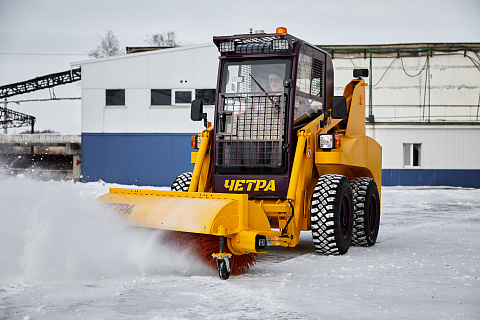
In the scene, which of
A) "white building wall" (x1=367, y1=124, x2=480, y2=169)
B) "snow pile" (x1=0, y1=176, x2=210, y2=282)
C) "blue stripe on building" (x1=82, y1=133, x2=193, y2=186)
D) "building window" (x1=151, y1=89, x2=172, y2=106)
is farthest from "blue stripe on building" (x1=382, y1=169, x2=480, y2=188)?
"snow pile" (x1=0, y1=176, x2=210, y2=282)

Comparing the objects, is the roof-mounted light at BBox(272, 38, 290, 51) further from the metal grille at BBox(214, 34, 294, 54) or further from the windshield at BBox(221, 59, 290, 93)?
Result: the windshield at BBox(221, 59, 290, 93)

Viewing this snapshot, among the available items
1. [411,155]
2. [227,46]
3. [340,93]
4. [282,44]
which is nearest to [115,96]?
[340,93]

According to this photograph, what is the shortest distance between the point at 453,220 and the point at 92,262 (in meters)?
9.68

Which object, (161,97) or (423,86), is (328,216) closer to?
(161,97)

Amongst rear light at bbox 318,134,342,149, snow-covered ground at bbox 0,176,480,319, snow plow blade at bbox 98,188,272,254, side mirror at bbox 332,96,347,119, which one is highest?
side mirror at bbox 332,96,347,119

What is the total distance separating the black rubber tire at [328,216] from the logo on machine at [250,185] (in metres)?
0.54

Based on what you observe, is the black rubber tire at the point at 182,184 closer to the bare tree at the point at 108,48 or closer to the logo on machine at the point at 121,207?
the logo on machine at the point at 121,207

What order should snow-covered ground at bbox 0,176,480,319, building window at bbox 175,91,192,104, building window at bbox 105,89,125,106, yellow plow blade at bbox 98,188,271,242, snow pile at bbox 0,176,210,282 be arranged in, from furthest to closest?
building window at bbox 105,89,125,106, building window at bbox 175,91,192,104, yellow plow blade at bbox 98,188,271,242, snow pile at bbox 0,176,210,282, snow-covered ground at bbox 0,176,480,319

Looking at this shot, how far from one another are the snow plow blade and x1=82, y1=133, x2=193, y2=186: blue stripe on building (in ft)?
58.9

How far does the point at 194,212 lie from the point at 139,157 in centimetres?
1907

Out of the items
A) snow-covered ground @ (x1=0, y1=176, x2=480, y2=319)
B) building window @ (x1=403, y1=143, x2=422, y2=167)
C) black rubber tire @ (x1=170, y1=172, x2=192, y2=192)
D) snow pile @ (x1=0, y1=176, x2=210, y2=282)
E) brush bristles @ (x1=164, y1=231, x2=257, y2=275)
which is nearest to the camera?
snow-covered ground @ (x1=0, y1=176, x2=480, y2=319)

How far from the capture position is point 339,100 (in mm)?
8211

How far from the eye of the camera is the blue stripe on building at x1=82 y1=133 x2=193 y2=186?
25.0 meters

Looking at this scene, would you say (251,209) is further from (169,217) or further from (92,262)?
(92,262)
